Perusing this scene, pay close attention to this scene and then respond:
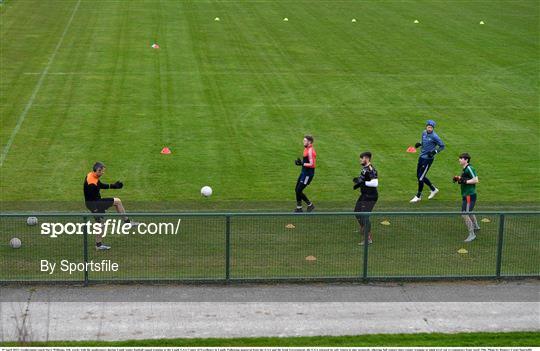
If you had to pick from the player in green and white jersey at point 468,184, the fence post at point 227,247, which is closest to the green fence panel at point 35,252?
the fence post at point 227,247

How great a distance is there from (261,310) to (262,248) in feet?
4.75

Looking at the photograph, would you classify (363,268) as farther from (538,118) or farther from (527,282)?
(538,118)

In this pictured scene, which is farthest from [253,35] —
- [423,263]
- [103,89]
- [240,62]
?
[423,263]

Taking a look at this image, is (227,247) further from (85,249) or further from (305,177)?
(305,177)

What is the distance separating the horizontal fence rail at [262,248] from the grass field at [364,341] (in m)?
2.34

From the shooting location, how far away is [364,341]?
1230 centimetres

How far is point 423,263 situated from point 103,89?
17.8 m

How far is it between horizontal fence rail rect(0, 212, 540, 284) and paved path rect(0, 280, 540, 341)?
25 cm

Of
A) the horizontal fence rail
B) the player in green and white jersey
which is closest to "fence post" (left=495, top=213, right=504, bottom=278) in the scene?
the horizontal fence rail

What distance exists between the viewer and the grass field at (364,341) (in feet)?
39.6

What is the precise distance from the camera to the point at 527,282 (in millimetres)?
14852

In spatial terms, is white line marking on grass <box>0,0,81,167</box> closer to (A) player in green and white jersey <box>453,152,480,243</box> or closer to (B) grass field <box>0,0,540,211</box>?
(B) grass field <box>0,0,540,211</box>

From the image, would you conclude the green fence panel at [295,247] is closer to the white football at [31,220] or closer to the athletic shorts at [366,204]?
the athletic shorts at [366,204]

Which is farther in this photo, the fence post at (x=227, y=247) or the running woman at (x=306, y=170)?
the running woman at (x=306, y=170)
